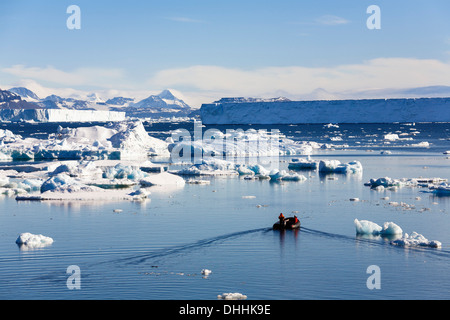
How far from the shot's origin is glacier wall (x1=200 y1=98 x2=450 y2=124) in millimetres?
81562

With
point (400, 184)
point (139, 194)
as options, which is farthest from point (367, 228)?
point (400, 184)

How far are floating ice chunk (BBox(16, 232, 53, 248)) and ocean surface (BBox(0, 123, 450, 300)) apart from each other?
19 centimetres

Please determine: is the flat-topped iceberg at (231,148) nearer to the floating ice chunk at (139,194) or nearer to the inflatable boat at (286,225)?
the floating ice chunk at (139,194)

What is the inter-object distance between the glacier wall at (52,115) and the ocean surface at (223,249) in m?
Answer: 91.9

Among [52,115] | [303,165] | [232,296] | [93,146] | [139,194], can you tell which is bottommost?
[232,296]

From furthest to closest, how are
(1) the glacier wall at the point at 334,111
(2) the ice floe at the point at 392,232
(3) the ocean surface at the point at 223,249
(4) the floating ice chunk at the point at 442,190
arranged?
(1) the glacier wall at the point at 334,111, (4) the floating ice chunk at the point at 442,190, (2) the ice floe at the point at 392,232, (3) the ocean surface at the point at 223,249

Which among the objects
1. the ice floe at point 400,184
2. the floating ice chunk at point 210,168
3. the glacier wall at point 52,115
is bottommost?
the ice floe at point 400,184

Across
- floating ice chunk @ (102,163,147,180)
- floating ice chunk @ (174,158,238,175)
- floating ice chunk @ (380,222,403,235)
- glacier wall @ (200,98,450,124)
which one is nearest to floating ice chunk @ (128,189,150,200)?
floating ice chunk @ (102,163,147,180)

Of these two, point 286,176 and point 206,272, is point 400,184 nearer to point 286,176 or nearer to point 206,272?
point 286,176

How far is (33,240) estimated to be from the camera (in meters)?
13.1

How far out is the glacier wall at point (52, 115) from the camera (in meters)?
109

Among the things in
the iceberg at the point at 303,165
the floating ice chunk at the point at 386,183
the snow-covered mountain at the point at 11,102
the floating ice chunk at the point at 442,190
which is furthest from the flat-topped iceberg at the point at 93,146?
the snow-covered mountain at the point at 11,102

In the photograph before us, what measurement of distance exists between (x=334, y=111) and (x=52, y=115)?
163ft

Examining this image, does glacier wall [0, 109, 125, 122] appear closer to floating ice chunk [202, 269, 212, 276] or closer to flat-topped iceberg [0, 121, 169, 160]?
flat-topped iceberg [0, 121, 169, 160]
